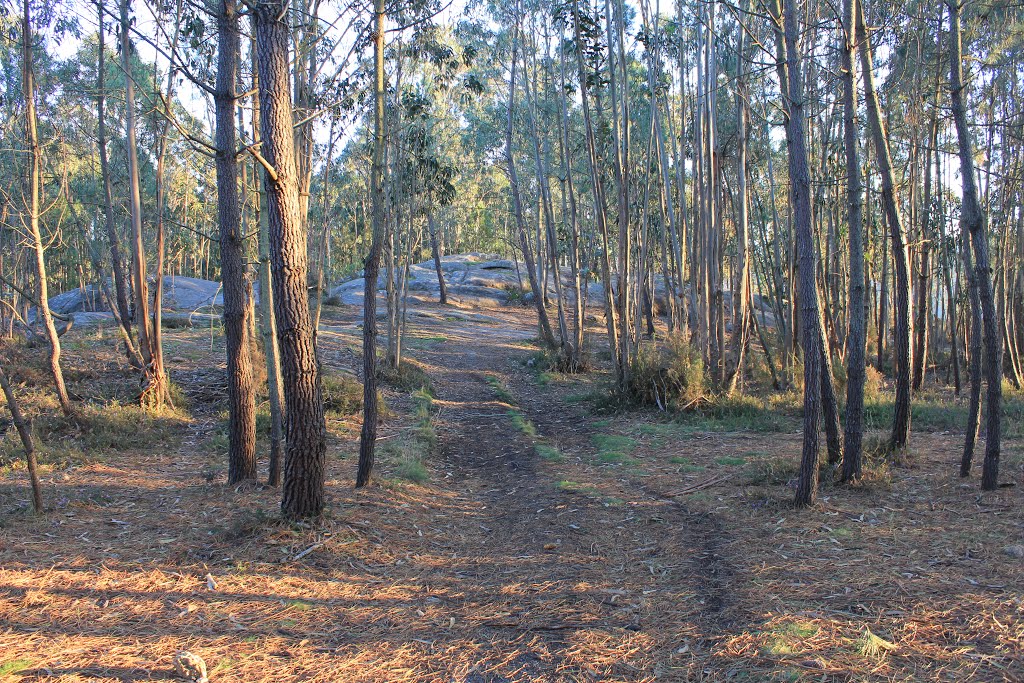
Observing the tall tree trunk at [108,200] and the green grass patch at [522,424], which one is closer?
the tall tree trunk at [108,200]

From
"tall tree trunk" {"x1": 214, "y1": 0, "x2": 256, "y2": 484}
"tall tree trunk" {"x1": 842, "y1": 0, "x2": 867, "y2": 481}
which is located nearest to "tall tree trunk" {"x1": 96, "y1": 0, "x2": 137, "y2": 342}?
"tall tree trunk" {"x1": 214, "y1": 0, "x2": 256, "y2": 484}

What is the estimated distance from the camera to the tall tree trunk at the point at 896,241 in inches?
237

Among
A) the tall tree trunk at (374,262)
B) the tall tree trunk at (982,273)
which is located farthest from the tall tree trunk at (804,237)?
the tall tree trunk at (374,262)

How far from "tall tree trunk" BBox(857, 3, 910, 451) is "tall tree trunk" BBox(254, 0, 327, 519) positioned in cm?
491

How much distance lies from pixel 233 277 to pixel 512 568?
3.99 meters

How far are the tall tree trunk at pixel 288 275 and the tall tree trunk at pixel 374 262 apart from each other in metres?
1.07

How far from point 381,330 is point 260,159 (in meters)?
18.2

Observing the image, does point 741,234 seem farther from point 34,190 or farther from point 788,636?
point 34,190

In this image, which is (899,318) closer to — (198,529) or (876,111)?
(876,111)

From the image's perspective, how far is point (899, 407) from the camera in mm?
6801

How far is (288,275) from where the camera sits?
501 cm

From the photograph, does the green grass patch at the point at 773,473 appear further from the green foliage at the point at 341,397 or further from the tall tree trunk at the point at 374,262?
the green foliage at the point at 341,397

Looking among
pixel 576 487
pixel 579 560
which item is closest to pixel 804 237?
pixel 579 560

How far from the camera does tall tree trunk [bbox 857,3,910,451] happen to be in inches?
237
